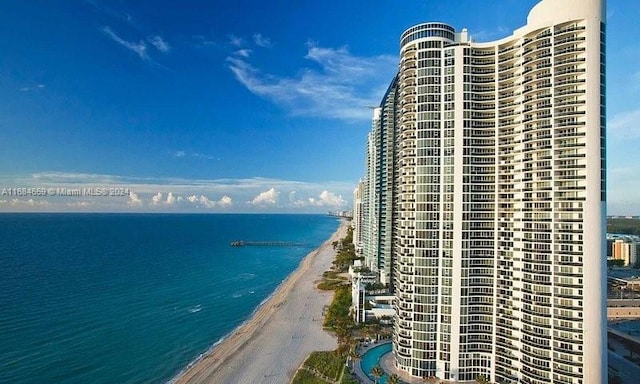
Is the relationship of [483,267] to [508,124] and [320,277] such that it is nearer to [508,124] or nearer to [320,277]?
[508,124]

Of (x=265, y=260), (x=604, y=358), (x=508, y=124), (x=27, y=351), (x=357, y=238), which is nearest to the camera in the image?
(x=604, y=358)

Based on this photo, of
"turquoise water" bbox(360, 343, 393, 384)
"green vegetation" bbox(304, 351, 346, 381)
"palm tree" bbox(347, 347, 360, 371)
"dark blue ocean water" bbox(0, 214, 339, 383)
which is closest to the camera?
"turquoise water" bbox(360, 343, 393, 384)

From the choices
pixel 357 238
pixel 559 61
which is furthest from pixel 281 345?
pixel 357 238

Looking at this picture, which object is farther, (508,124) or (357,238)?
(357,238)

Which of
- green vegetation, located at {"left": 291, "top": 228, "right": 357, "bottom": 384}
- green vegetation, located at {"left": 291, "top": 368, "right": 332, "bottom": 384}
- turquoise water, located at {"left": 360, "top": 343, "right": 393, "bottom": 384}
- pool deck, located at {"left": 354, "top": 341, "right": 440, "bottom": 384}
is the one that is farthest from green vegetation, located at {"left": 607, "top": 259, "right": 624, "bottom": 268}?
green vegetation, located at {"left": 291, "top": 368, "right": 332, "bottom": 384}

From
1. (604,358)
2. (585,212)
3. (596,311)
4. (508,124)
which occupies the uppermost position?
(508,124)

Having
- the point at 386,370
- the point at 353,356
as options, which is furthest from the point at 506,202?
the point at 353,356

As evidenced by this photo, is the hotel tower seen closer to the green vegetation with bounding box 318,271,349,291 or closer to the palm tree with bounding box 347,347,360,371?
the palm tree with bounding box 347,347,360,371
